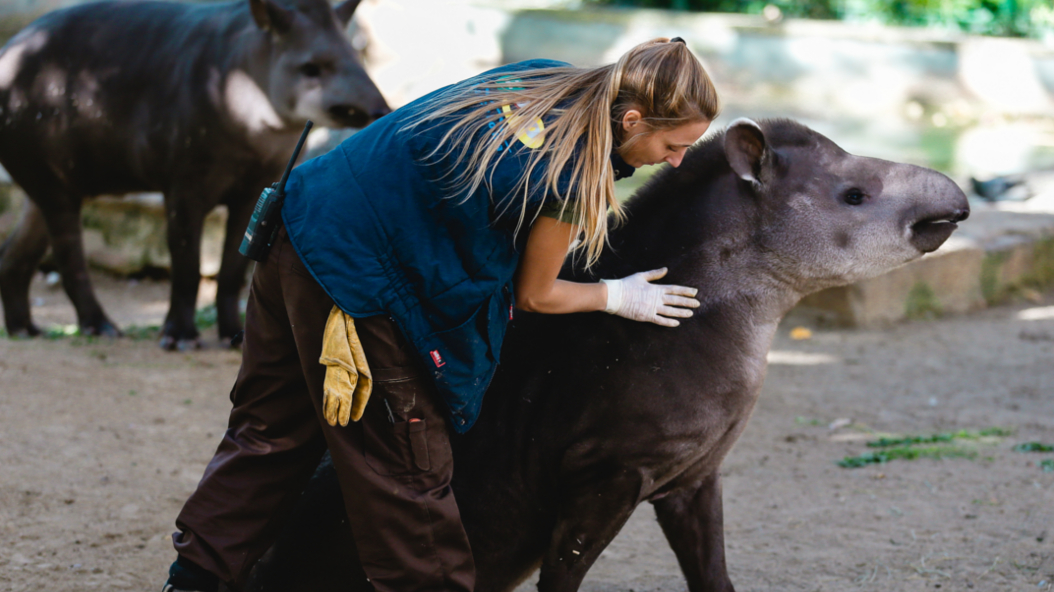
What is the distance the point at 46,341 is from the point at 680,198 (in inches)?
184

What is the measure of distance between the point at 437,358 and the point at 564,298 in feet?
1.30

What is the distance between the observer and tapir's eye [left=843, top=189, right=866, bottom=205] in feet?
10.5

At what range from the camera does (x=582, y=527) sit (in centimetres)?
302

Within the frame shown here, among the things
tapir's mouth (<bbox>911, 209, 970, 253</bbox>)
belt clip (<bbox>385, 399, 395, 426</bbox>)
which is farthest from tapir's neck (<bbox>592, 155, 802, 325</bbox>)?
belt clip (<bbox>385, 399, 395, 426</bbox>)

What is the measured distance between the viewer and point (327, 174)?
2662 mm

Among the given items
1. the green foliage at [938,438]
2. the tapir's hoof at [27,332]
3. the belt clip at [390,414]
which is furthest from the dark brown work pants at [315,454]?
the tapir's hoof at [27,332]

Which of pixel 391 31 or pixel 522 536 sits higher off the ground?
pixel 522 536

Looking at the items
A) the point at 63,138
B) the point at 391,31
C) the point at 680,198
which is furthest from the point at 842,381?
the point at 391,31

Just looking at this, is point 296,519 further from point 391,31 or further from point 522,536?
point 391,31

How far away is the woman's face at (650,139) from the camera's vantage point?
2.60 m

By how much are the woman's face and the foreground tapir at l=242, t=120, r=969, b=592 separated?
48 centimetres

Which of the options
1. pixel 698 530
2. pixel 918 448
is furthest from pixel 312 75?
pixel 918 448

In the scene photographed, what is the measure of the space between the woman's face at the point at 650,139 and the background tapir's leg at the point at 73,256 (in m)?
4.67

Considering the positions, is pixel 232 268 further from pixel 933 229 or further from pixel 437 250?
pixel 933 229
